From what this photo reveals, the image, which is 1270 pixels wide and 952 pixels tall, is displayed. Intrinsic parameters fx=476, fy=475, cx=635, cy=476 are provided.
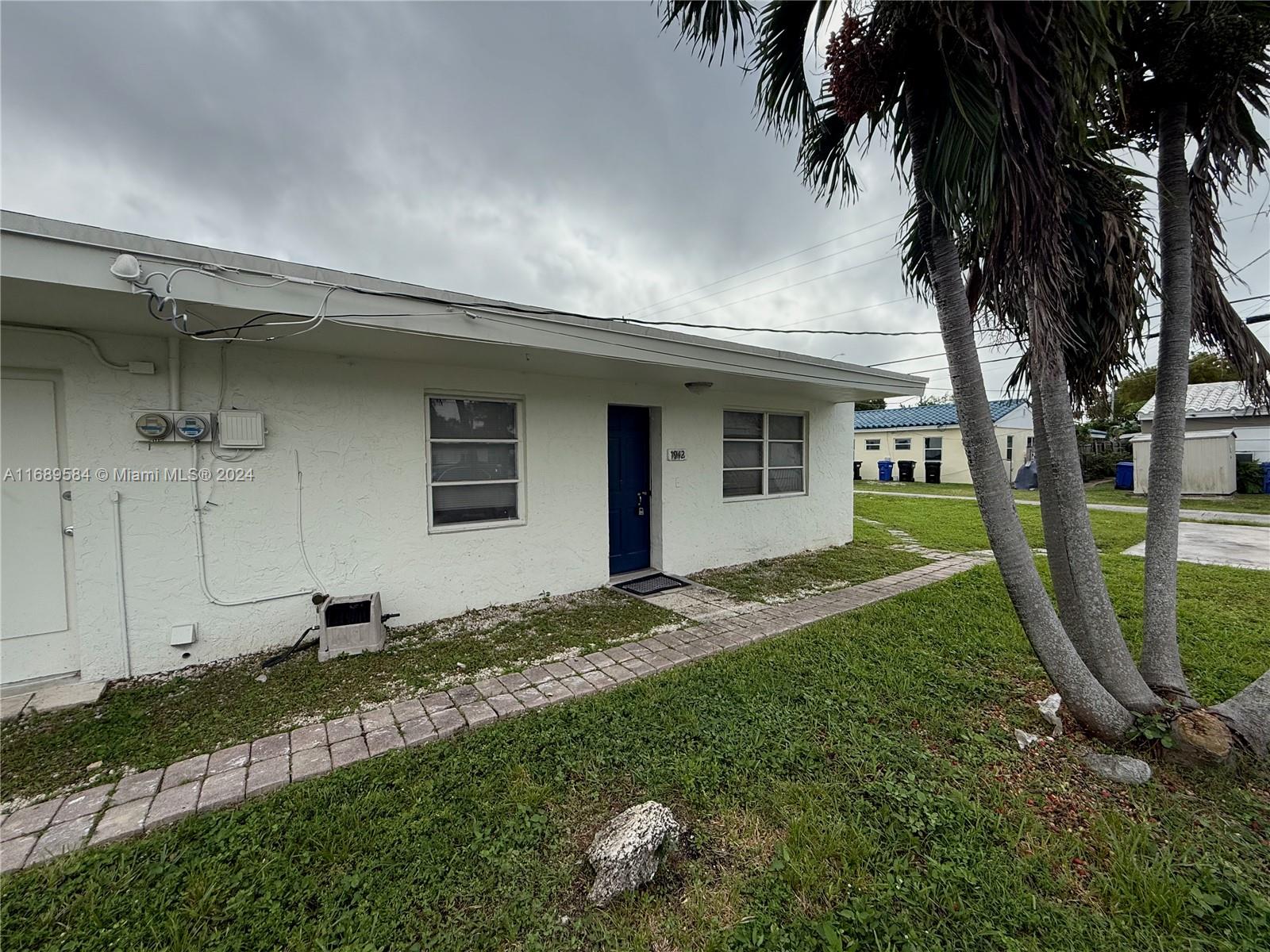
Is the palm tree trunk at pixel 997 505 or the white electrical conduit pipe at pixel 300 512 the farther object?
the white electrical conduit pipe at pixel 300 512

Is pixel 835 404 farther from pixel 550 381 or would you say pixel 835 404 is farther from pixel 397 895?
pixel 397 895

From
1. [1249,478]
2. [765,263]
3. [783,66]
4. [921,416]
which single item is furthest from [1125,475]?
[783,66]

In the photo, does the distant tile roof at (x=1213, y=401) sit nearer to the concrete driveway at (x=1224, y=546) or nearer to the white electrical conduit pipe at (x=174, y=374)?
the concrete driveway at (x=1224, y=546)

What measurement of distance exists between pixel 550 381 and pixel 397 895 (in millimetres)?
4208

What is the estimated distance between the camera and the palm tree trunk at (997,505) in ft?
8.05

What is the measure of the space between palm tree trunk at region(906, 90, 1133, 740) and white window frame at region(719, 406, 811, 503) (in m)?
3.98

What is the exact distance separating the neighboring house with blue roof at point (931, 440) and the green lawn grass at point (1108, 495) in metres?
0.77

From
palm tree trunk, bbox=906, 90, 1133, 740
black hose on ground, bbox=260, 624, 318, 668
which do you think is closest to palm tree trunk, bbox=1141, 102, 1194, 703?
palm tree trunk, bbox=906, 90, 1133, 740

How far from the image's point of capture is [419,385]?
438cm

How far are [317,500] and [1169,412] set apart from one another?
581cm

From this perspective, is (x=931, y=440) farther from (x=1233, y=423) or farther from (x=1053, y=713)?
(x=1053, y=713)

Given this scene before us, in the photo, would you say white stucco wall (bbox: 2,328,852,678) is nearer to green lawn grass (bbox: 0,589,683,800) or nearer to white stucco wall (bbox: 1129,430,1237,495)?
green lawn grass (bbox: 0,589,683,800)

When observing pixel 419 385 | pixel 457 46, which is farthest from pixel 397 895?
pixel 457 46

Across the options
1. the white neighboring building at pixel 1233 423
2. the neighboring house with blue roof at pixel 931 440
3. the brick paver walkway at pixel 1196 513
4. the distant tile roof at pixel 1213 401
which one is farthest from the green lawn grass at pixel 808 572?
the white neighboring building at pixel 1233 423
